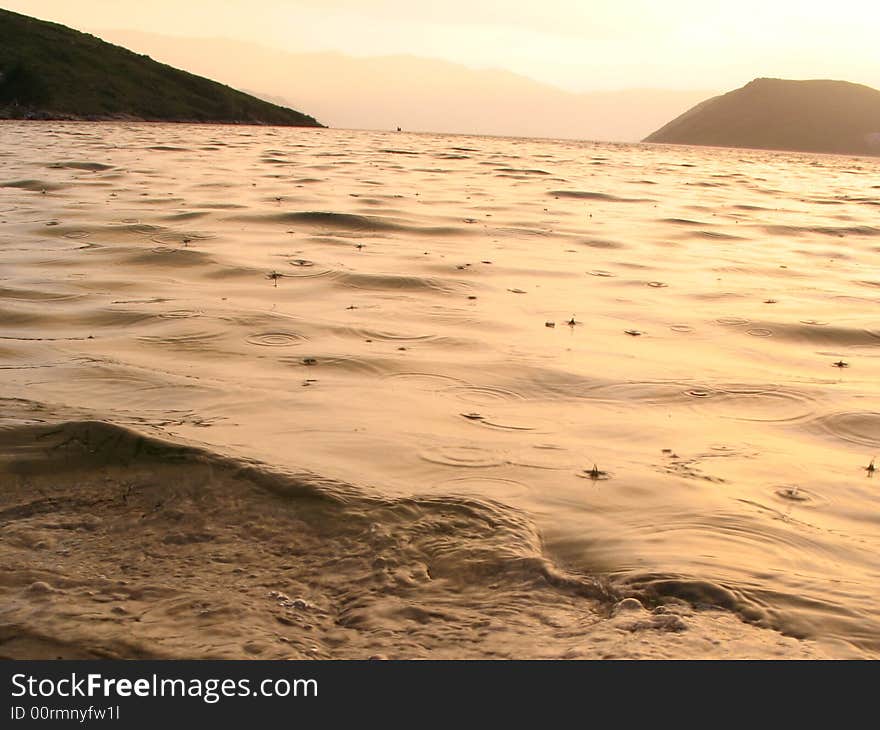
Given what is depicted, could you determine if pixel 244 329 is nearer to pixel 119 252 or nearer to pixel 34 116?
pixel 119 252

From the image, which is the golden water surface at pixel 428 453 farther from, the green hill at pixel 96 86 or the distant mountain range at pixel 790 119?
the distant mountain range at pixel 790 119

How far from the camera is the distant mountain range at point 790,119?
145 metres

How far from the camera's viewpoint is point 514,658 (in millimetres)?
2348

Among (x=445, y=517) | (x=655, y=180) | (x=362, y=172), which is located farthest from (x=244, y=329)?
(x=655, y=180)

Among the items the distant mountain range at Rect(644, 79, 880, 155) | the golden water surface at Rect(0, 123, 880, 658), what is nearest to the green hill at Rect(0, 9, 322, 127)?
the golden water surface at Rect(0, 123, 880, 658)

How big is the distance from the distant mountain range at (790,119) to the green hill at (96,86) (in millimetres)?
90387

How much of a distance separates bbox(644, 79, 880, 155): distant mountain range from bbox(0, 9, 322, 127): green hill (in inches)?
3559

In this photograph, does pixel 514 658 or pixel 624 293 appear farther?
pixel 624 293

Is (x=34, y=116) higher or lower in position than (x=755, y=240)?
higher

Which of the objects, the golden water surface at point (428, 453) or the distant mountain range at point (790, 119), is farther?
the distant mountain range at point (790, 119)

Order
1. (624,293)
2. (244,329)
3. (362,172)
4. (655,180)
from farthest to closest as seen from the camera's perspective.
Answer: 1. (655,180)
2. (362,172)
3. (624,293)
4. (244,329)

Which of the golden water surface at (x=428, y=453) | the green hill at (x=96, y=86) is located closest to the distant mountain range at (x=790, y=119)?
the green hill at (x=96, y=86)

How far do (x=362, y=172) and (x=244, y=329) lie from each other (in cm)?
1412

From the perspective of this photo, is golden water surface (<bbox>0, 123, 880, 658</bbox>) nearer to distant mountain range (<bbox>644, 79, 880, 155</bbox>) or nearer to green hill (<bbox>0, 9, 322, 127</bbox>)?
green hill (<bbox>0, 9, 322, 127</bbox>)
